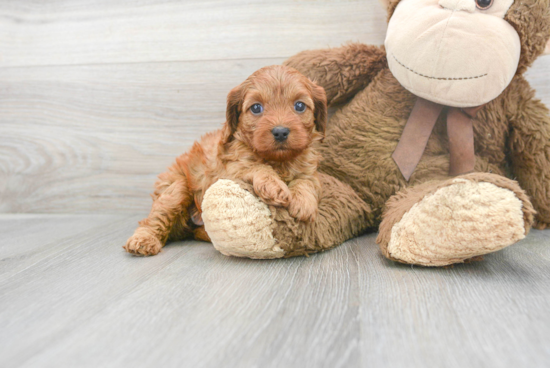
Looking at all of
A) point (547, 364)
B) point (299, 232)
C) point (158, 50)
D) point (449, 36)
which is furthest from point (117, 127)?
point (547, 364)

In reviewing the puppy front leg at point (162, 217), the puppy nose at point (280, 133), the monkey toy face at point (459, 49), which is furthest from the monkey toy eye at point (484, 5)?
the puppy front leg at point (162, 217)

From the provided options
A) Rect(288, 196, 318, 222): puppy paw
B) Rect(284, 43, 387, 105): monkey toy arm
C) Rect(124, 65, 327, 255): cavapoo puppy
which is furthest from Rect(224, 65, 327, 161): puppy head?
Rect(284, 43, 387, 105): monkey toy arm

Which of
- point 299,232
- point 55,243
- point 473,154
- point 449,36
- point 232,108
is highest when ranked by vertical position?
point 449,36

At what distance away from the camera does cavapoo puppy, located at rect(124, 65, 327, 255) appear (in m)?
1.21

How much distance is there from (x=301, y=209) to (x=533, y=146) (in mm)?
877

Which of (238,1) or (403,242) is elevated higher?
(238,1)

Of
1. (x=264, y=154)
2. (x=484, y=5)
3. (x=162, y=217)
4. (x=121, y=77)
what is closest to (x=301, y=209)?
(x=264, y=154)

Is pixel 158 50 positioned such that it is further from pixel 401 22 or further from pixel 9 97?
pixel 401 22

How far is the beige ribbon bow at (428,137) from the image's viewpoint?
1.41 m

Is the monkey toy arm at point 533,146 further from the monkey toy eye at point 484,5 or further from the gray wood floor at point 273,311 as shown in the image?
the monkey toy eye at point 484,5

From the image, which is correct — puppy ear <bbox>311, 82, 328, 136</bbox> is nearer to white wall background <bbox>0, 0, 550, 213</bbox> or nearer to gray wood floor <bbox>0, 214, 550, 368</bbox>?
gray wood floor <bbox>0, 214, 550, 368</bbox>

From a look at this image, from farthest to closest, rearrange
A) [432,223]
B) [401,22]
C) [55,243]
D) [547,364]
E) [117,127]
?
[117,127] → [55,243] → [401,22] → [432,223] → [547,364]

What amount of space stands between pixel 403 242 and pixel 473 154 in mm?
493

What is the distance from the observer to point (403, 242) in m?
1.13
